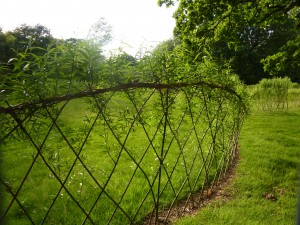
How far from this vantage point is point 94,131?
2.91 m

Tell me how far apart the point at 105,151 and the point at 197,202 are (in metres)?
1.97

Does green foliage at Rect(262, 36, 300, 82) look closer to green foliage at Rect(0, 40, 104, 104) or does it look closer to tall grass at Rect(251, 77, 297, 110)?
tall grass at Rect(251, 77, 297, 110)

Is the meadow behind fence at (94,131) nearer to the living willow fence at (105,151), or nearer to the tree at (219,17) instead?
the living willow fence at (105,151)

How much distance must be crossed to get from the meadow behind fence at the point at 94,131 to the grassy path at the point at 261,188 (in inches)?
13.8

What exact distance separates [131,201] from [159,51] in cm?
213

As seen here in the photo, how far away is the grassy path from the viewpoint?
3.76 meters

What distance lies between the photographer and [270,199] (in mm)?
4441

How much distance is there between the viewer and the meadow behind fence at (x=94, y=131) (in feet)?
6.22

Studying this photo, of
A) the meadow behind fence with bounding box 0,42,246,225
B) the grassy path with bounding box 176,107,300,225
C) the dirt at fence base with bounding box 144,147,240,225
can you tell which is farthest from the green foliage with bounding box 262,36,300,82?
the dirt at fence base with bounding box 144,147,240,225

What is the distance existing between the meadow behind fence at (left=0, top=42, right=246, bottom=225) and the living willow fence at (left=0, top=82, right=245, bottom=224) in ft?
0.04

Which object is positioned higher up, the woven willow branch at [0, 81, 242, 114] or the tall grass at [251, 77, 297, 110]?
the woven willow branch at [0, 81, 242, 114]

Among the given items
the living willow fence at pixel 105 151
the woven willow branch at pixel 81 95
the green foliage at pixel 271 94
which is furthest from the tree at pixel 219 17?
the green foliage at pixel 271 94

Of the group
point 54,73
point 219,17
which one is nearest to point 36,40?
point 54,73

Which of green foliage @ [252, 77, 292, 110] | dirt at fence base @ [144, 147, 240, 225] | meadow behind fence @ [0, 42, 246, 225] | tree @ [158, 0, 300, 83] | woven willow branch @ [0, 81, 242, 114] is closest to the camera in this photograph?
woven willow branch @ [0, 81, 242, 114]
